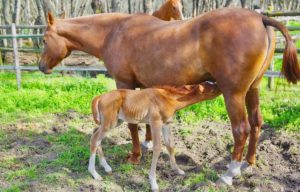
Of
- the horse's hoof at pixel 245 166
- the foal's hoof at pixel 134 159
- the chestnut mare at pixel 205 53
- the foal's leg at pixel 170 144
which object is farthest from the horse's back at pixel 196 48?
the horse's hoof at pixel 245 166

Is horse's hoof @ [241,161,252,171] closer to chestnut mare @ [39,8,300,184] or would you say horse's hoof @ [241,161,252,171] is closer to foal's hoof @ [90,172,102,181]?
chestnut mare @ [39,8,300,184]

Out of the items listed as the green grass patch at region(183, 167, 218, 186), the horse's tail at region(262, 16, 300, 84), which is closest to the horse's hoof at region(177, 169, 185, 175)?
the green grass patch at region(183, 167, 218, 186)

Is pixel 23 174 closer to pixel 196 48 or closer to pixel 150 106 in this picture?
pixel 150 106

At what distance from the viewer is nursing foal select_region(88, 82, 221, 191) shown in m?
4.49

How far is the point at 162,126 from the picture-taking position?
16.0ft

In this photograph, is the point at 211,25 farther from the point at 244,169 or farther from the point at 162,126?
the point at 244,169

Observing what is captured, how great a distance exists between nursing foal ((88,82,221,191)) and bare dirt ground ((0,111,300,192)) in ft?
0.85

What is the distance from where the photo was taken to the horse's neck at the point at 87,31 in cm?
552

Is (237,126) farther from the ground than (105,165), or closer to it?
farther from the ground

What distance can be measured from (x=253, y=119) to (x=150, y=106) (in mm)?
1346

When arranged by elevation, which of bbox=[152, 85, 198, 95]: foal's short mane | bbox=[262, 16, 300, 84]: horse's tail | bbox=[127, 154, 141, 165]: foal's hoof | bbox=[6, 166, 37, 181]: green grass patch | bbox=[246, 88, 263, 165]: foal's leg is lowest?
bbox=[6, 166, 37, 181]: green grass patch

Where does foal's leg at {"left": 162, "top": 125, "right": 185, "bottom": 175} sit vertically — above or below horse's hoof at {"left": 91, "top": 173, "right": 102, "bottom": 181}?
above

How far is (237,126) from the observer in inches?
177

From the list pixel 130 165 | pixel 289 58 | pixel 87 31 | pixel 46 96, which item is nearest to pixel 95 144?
pixel 130 165
